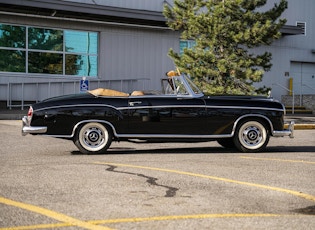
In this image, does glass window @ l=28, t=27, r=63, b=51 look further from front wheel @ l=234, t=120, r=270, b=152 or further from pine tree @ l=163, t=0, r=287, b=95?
front wheel @ l=234, t=120, r=270, b=152

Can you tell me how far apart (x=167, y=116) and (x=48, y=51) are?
1495 centimetres

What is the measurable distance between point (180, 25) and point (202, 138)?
11856mm

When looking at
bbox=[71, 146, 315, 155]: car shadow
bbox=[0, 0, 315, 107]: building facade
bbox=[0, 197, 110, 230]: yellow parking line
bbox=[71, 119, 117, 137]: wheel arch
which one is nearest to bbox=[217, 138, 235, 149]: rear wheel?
bbox=[71, 146, 315, 155]: car shadow

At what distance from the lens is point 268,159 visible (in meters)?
9.73

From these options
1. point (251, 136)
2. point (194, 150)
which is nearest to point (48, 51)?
point (194, 150)

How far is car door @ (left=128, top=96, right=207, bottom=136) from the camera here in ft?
34.1

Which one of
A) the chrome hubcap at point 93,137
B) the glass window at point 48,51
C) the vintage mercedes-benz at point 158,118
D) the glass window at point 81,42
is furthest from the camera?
Answer: the glass window at point 81,42

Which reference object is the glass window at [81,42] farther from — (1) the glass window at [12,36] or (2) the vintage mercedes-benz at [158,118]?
(2) the vintage mercedes-benz at [158,118]

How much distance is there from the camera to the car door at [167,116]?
10.4 metres

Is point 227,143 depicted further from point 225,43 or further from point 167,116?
point 225,43

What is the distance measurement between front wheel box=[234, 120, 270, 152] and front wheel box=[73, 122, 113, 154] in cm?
246

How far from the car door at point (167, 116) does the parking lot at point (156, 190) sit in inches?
18.5

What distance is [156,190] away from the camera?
21.0 ft

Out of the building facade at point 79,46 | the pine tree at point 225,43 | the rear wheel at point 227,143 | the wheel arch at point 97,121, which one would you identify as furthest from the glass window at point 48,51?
the wheel arch at point 97,121
